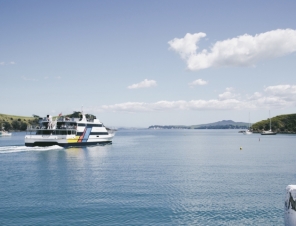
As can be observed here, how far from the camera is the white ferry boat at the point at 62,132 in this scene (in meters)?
82.9

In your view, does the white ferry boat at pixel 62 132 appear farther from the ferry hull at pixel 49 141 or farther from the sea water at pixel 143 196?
the sea water at pixel 143 196

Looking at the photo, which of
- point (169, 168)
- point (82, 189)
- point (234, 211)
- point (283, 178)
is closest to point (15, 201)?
point (82, 189)

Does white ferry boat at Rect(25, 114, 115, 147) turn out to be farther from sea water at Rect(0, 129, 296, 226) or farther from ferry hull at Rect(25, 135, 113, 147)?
sea water at Rect(0, 129, 296, 226)

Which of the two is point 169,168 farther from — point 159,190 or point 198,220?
point 198,220

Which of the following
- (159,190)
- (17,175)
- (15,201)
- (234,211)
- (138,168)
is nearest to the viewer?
(234,211)

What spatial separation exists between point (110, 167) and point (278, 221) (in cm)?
3336

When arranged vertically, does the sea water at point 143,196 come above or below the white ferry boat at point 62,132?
below

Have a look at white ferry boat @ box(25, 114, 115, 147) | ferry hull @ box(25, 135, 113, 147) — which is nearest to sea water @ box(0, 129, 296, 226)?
ferry hull @ box(25, 135, 113, 147)

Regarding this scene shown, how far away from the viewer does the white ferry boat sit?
272 feet

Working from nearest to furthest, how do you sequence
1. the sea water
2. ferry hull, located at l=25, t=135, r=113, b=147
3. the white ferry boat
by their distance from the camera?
the sea water, ferry hull, located at l=25, t=135, r=113, b=147, the white ferry boat

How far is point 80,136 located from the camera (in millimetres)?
89000

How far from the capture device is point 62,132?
8656 centimetres

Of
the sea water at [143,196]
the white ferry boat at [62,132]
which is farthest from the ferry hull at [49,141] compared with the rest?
the sea water at [143,196]

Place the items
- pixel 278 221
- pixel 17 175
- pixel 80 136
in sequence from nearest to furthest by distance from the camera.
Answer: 1. pixel 278 221
2. pixel 17 175
3. pixel 80 136
